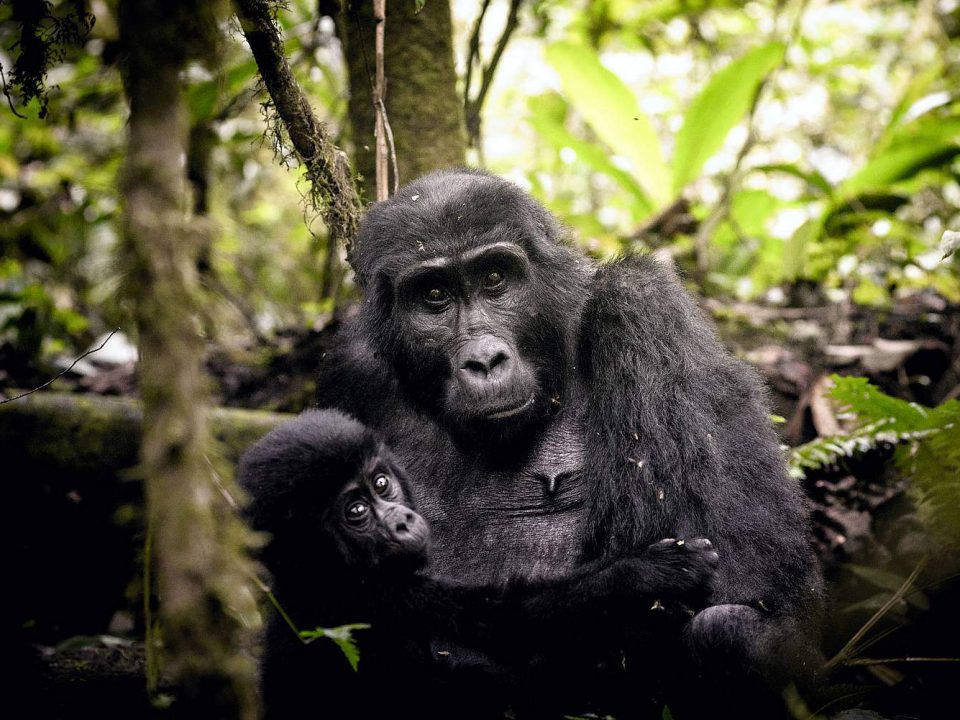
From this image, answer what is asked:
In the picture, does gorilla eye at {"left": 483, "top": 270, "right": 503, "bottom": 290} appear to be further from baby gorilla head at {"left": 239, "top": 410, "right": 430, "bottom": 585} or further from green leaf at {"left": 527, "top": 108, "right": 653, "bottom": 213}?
green leaf at {"left": 527, "top": 108, "right": 653, "bottom": 213}

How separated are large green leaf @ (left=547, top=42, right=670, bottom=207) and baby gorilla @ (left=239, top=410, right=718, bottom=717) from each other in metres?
4.21

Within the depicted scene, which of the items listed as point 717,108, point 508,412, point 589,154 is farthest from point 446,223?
point 717,108

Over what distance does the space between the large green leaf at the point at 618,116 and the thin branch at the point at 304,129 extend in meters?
3.47

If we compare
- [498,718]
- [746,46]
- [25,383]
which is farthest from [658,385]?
[746,46]

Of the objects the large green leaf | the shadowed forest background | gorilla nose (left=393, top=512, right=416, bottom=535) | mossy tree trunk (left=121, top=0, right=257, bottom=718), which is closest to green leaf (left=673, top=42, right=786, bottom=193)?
the shadowed forest background

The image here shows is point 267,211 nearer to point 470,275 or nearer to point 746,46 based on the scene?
point 746,46

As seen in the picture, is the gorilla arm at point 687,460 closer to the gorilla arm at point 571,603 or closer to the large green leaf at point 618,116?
the gorilla arm at point 571,603

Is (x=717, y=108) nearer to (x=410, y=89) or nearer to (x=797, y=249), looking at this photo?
(x=797, y=249)

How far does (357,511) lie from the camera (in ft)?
9.93

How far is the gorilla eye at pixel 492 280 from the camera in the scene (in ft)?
10.2

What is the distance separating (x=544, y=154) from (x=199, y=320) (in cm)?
876

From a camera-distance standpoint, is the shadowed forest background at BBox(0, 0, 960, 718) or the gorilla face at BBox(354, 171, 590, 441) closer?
the shadowed forest background at BBox(0, 0, 960, 718)

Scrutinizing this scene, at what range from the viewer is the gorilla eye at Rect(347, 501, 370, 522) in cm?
302

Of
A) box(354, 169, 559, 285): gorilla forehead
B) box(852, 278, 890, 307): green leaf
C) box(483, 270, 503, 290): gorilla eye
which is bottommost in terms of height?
box(483, 270, 503, 290): gorilla eye
